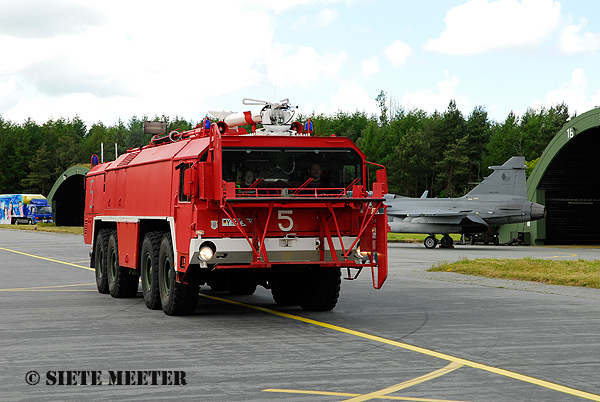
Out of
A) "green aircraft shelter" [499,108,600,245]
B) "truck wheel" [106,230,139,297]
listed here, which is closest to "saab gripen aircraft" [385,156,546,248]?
"green aircraft shelter" [499,108,600,245]

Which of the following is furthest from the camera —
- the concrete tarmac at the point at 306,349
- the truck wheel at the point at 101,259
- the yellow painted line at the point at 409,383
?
the truck wheel at the point at 101,259

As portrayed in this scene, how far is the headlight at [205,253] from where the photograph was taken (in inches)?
445

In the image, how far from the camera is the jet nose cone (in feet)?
143

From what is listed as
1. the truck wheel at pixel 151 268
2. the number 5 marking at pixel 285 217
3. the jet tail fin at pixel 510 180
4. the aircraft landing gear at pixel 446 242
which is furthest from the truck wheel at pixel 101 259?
the jet tail fin at pixel 510 180

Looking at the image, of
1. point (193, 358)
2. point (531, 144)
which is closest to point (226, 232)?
point (193, 358)

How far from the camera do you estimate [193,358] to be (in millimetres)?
8734

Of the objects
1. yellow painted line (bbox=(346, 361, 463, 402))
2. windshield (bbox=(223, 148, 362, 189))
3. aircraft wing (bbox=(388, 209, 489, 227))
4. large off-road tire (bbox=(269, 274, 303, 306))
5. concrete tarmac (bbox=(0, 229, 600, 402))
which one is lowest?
concrete tarmac (bbox=(0, 229, 600, 402))

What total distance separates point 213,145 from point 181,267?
6.48 feet

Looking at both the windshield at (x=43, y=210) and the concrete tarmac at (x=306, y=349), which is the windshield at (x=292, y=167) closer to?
the concrete tarmac at (x=306, y=349)

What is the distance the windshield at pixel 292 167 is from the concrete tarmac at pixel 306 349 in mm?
2215

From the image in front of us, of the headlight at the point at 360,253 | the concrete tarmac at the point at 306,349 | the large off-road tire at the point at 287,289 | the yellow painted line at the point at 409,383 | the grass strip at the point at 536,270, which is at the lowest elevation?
the concrete tarmac at the point at 306,349

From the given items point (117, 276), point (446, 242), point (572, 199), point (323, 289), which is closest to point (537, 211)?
point (446, 242)

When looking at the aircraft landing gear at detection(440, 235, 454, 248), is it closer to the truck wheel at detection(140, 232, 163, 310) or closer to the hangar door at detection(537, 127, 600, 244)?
the hangar door at detection(537, 127, 600, 244)

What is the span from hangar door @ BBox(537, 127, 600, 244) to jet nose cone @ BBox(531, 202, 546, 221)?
4.04 m
